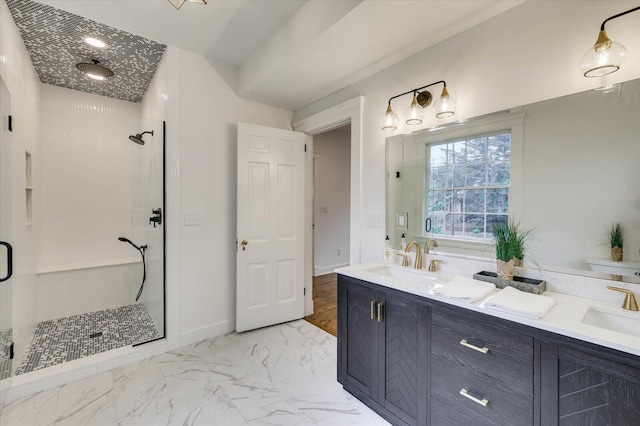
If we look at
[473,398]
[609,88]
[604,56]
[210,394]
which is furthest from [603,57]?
[210,394]

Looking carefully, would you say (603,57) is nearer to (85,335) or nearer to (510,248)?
(510,248)

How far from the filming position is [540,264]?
1545 millimetres

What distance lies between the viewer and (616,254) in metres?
1.32

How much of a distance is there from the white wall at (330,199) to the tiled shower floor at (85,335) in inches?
114

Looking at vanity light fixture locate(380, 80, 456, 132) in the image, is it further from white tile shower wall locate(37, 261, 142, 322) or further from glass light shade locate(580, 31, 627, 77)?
white tile shower wall locate(37, 261, 142, 322)

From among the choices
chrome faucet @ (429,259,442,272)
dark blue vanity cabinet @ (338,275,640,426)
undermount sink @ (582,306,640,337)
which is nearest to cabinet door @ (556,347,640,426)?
dark blue vanity cabinet @ (338,275,640,426)

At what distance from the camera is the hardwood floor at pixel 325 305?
3.07 metres

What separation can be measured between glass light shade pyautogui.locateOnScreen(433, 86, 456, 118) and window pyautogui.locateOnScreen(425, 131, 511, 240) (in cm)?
20

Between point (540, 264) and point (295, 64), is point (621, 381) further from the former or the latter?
point (295, 64)

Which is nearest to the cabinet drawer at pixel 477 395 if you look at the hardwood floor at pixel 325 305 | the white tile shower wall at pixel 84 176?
the hardwood floor at pixel 325 305

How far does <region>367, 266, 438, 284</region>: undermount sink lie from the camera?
1.85 metres

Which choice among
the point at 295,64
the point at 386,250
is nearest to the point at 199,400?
the point at 386,250

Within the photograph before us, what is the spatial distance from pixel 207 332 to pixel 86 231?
7.00ft

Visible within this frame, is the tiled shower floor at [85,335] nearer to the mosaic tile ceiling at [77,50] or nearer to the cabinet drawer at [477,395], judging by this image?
the cabinet drawer at [477,395]
